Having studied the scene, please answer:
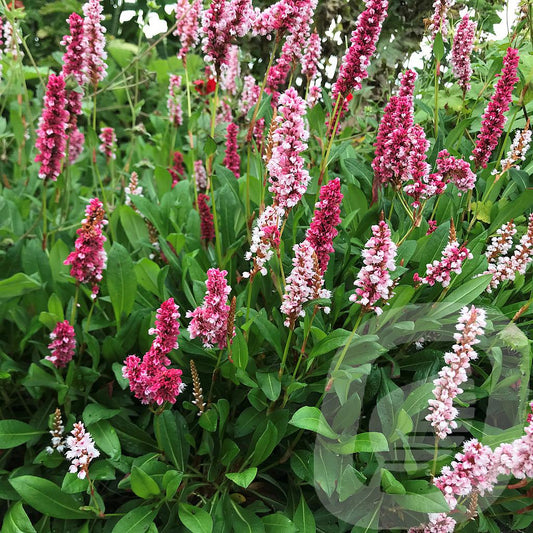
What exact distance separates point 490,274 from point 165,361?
1.20 metres

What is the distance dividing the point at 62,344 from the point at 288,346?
32.5 inches

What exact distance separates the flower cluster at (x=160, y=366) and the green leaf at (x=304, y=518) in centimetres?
60

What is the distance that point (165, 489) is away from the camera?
185 cm

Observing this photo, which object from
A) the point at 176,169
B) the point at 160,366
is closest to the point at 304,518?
the point at 160,366

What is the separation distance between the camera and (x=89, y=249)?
6.23 feet

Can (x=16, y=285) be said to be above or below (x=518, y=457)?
below

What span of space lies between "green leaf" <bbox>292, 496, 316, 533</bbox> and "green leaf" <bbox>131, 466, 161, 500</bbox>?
455 millimetres

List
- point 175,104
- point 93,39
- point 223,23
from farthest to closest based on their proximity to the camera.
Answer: point 175,104, point 93,39, point 223,23

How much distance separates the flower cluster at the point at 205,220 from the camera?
254cm

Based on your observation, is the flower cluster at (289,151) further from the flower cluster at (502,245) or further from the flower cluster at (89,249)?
the flower cluster at (502,245)

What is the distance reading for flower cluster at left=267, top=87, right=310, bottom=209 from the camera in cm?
169

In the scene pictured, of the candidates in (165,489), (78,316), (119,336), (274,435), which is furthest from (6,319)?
(274,435)

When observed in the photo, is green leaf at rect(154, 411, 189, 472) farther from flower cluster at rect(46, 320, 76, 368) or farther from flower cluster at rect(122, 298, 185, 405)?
flower cluster at rect(46, 320, 76, 368)

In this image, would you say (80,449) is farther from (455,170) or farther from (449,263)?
(455,170)
